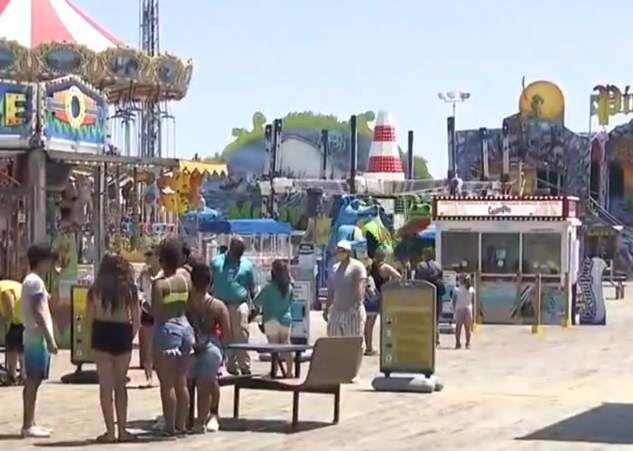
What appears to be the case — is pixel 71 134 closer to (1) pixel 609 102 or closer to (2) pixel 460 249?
(2) pixel 460 249

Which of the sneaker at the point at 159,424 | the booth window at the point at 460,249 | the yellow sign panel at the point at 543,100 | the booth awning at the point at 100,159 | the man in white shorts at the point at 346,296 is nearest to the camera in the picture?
the sneaker at the point at 159,424

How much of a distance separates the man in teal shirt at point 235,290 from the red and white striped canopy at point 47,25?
1254 centimetres

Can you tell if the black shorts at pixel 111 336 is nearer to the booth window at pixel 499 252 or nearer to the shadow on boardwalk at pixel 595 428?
the shadow on boardwalk at pixel 595 428

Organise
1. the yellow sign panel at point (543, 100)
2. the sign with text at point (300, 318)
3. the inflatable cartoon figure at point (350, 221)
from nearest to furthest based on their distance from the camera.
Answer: the sign with text at point (300, 318) < the inflatable cartoon figure at point (350, 221) < the yellow sign panel at point (543, 100)

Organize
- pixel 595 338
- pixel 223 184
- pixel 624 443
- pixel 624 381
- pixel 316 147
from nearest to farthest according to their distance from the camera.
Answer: pixel 624 443
pixel 624 381
pixel 595 338
pixel 223 184
pixel 316 147

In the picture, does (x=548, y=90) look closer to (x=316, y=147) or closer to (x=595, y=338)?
(x=316, y=147)

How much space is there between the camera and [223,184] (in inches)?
2483

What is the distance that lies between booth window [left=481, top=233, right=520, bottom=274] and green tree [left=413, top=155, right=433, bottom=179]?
4885cm

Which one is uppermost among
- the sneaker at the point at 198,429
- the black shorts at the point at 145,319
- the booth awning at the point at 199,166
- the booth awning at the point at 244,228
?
the booth awning at the point at 199,166

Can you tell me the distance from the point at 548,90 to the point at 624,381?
44.6m

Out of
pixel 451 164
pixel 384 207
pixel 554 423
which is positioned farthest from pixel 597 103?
pixel 554 423

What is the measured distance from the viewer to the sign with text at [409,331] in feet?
48.9

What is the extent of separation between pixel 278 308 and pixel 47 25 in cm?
1432

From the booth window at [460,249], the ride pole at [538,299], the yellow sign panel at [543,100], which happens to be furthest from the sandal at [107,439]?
the yellow sign panel at [543,100]
